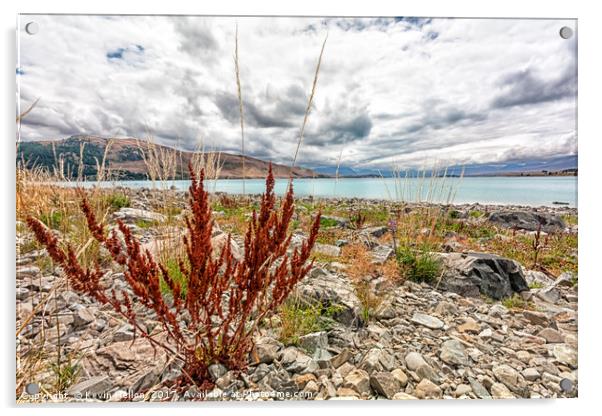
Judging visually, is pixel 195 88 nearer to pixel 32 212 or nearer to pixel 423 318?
pixel 32 212

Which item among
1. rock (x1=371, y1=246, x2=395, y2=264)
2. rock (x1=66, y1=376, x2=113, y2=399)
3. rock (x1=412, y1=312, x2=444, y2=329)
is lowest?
rock (x1=66, y1=376, x2=113, y2=399)

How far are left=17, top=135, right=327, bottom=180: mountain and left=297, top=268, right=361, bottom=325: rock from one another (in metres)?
0.70

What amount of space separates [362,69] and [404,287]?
4.86 feet

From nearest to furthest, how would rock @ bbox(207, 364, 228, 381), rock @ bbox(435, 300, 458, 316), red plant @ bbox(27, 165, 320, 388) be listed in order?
red plant @ bbox(27, 165, 320, 388) → rock @ bbox(207, 364, 228, 381) → rock @ bbox(435, 300, 458, 316)

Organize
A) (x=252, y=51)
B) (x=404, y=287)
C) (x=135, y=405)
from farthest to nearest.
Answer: (x=404, y=287) < (x=252, y=51) < (x=135, y=405)

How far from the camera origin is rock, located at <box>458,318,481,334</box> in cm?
203

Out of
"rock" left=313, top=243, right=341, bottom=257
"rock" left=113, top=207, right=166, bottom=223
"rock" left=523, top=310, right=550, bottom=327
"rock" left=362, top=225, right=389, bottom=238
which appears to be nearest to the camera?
"rock" left=523, top=310, right=550, bottom=327

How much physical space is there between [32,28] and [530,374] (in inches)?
141

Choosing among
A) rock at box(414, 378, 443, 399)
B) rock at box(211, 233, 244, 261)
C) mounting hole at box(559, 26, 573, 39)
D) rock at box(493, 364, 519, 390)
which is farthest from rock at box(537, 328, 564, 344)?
rock at box(211, 233, 244, 261)

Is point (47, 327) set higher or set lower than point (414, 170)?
lower

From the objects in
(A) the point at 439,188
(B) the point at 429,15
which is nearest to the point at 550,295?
(A) the point at 439,188

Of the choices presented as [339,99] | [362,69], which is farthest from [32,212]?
[362,69]

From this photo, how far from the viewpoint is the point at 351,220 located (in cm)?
241

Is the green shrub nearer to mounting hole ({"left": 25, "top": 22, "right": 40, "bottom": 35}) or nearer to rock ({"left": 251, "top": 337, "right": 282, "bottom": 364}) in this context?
rock ({"left": 251, "top": 337, "right": 282, "bottom": 364})
